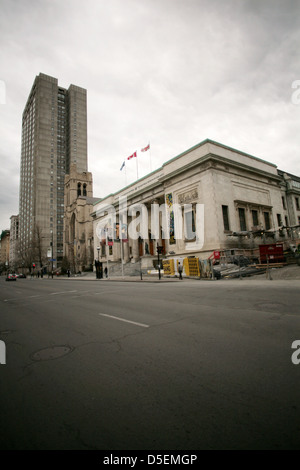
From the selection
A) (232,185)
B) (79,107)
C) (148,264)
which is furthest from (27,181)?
(232,185)

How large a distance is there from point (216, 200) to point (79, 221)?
64676mm

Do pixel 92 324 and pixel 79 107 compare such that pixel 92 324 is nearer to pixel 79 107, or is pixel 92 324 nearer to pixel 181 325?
pixel 181 325

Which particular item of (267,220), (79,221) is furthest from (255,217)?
(79,221)

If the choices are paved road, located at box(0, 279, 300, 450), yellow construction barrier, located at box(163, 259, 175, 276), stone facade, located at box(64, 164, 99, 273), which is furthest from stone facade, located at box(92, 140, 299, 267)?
stone facade, located at box(64, 164, 99, 273)

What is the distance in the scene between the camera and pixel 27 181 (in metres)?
123

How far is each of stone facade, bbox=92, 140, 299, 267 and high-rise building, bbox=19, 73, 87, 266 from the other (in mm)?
78401

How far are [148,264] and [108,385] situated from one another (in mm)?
36025

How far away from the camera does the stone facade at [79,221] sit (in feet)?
256

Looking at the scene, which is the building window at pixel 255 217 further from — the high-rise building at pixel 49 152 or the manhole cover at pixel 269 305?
the high-rise building at pixel 49 152

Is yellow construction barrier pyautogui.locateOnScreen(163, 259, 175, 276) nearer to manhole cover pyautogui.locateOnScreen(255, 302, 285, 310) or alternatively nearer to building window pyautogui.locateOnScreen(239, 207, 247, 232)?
building window pyautogui.locateOnScreen(239, 207, 247, 232)

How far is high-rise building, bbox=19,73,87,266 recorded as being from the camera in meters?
107

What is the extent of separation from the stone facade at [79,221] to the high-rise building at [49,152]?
1641 cm

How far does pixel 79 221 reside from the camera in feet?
280

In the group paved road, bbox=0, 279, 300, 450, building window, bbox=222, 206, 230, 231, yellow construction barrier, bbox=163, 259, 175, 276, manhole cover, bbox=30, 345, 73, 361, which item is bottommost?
manhole cover, bbox=30, 345, 73, 361
